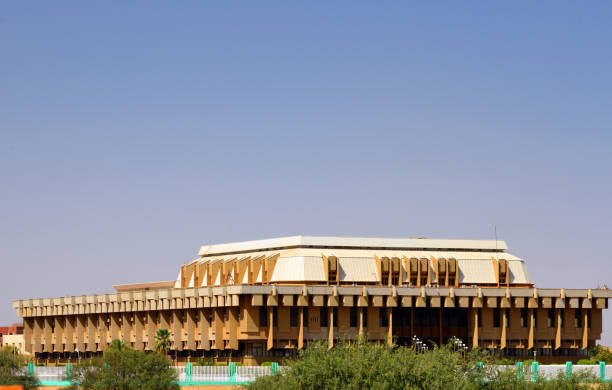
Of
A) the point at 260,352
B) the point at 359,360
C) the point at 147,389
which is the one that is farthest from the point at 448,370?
the point at 260,352

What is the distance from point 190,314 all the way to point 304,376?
242 feet

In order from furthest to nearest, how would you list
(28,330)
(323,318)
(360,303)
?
1. (28,330)
2. (323,318)
3. (360,303)

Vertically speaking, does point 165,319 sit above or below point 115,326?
above

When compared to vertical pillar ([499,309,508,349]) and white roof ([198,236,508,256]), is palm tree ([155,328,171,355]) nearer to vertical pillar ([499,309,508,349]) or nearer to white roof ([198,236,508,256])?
white roof ([198,236,508,256])

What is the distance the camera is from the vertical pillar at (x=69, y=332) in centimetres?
17762

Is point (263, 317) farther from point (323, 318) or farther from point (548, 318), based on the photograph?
point (548, 318)

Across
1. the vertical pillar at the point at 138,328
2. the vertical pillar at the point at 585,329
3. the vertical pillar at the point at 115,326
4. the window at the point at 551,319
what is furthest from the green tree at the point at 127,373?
the vertical pillar at the point at 585,329

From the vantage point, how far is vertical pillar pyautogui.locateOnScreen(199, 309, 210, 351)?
14688 cm

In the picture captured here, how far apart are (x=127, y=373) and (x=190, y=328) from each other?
48.5 m

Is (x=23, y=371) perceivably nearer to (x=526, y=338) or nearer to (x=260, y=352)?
(x=260, y=352)

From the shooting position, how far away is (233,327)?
14162 centimetres

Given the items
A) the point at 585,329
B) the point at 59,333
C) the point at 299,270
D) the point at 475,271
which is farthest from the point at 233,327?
the point at 59,333

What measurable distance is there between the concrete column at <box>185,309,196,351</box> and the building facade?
0.43 ft

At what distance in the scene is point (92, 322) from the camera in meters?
174
